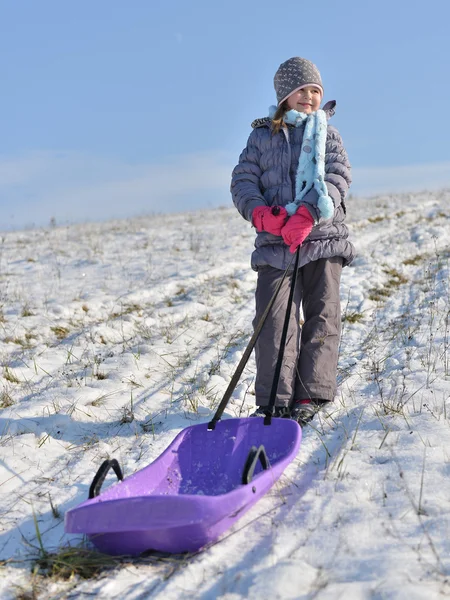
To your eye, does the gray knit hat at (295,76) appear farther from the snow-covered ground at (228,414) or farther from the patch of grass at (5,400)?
→ the patch of grass at (5,400)

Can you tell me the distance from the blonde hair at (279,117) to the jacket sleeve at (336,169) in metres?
0.30

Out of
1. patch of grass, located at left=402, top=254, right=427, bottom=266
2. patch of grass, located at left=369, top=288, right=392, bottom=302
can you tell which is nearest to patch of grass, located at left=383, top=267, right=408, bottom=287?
patch of grass, located at left=369, top=288, right=392, bottom=302

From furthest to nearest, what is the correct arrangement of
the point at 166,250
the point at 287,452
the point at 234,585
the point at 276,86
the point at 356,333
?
the point at 166,250 → the point at 356,333 → the point at 276,86 → the point at 287,452 → the point at 234,585

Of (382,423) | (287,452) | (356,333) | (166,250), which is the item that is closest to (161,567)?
(287,452)

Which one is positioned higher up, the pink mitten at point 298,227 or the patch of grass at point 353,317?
the pink mitten at point 298,227

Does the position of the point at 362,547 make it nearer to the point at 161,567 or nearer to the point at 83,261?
the point at 161,567

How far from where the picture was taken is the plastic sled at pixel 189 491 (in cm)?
209

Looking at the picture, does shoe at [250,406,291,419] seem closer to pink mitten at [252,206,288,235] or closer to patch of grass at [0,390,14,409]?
pink mitten at [252,206,288,235]

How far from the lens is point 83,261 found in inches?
376

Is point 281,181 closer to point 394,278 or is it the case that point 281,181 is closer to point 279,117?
point 279,117

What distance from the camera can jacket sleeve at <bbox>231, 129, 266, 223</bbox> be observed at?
358 cm

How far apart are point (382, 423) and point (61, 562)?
5.75ft

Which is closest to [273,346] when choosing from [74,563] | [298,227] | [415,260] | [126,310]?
[298,227]

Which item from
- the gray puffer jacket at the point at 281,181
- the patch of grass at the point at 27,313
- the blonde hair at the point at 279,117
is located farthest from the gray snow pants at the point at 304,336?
the patch of grass at the point at 27,313
